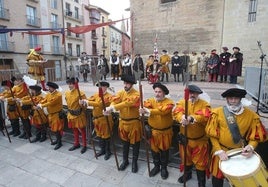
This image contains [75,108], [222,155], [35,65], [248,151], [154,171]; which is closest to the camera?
[248,151]

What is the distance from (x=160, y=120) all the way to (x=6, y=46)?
19.5 m

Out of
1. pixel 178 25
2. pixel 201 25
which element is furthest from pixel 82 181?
pixel 178 25

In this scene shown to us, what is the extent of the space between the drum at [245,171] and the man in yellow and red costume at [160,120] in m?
1.21

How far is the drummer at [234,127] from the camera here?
8.46 feet

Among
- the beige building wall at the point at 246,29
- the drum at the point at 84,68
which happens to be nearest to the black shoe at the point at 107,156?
the drum at the point at 84,68

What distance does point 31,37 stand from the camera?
21344 millimetres

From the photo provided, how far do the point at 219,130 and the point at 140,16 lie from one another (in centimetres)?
1274

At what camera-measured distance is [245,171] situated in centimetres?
228

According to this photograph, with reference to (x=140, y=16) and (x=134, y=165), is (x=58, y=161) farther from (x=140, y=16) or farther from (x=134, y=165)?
(x=140, y=16)

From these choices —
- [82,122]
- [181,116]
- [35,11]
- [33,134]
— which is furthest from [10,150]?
[35,11]

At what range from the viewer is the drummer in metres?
2.58

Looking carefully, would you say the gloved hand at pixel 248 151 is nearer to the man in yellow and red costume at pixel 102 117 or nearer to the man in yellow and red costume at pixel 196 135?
the man in yellow and red costume at pixel 196 135

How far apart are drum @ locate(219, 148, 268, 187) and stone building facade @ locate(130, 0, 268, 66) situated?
30.4 feet

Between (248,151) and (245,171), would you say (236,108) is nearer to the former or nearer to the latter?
(248,151)
